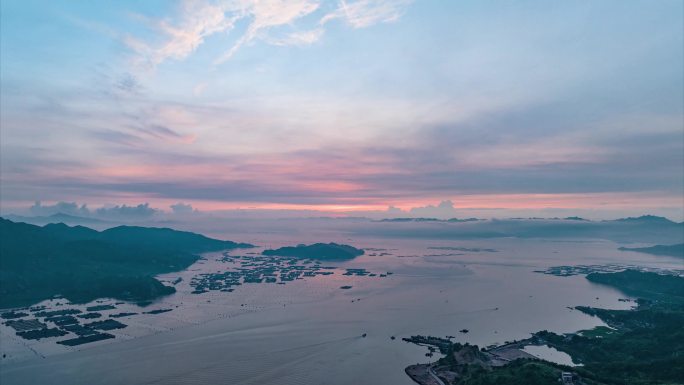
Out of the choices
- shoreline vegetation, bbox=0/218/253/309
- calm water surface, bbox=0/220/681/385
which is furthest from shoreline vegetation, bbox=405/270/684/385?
shoreline vegetation, bbox=0/218/253/309

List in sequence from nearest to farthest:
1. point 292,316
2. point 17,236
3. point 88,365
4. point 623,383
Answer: point 623,383 < point 88,365 < point 292,316 < point 17,236

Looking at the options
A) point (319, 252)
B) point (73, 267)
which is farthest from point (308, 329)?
point (319, 252)

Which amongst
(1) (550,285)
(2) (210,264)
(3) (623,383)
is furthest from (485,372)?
(2) (210,264)

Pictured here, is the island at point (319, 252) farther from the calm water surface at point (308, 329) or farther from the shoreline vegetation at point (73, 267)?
the calm water surface at point (308, 329)

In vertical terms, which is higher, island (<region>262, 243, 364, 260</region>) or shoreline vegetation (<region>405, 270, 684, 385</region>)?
island (<region>262, 243, 364, 260</region>)

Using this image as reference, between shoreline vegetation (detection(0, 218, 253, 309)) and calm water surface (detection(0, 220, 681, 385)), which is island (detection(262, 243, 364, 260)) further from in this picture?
calm water surface (detection(0, 220, 681, 385))

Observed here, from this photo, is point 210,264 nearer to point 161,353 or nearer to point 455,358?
point 161,353

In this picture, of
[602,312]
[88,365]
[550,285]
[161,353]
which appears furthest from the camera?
[550,285]

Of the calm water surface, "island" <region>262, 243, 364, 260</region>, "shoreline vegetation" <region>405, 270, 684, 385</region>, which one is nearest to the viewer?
"shoreline vegetation" <region>405, 270, 684, 385</region>
